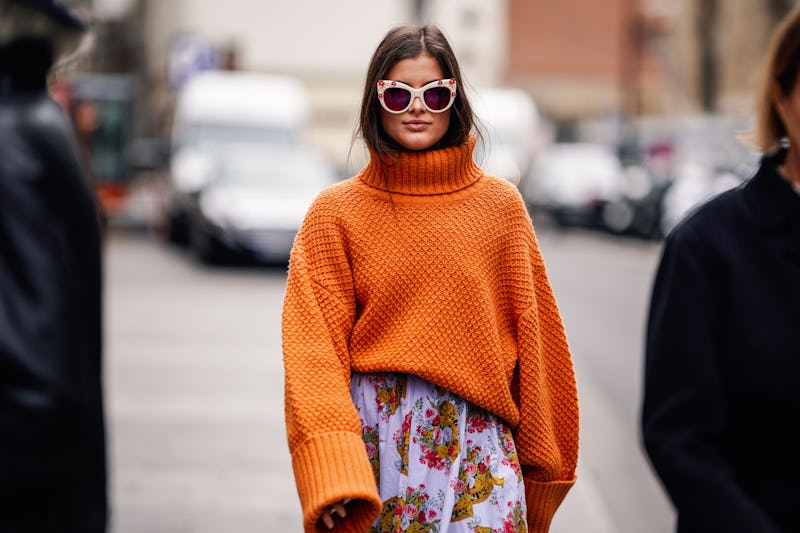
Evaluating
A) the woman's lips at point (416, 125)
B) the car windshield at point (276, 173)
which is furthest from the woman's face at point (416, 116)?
the car windshield at point (276, 173)

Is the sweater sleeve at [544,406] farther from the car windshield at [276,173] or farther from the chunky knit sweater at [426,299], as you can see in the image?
the car windshield at [276,173]

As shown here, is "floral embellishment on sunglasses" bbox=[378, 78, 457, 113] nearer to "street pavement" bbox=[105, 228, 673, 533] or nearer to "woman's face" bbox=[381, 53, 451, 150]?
"woman's face" bbox=[381, 53, 451, 150]

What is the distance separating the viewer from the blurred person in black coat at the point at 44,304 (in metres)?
1.90

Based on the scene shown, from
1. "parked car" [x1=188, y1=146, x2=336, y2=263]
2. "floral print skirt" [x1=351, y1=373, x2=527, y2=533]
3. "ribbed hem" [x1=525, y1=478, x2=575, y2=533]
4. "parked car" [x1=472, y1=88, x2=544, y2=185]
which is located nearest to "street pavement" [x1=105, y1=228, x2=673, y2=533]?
"parked car" [x1=188, y1=146, x2=336, y2=263]

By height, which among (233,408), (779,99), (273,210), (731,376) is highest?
(779,99)

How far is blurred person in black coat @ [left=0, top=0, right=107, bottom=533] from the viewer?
6.24 feet

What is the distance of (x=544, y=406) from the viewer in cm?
299

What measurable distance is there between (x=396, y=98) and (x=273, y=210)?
14.9 meters

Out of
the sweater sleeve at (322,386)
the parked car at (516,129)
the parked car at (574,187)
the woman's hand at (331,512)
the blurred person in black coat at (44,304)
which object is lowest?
the parked car at (574,187)

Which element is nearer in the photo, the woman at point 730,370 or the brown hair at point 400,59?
the woman at point 730,370

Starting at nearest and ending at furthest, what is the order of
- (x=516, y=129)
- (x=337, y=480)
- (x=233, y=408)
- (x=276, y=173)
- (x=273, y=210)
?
(x=337, y=480)
(x=233, y=408)
(x=273, y=210)
(x=276, y=173)
(x=516, y=129)

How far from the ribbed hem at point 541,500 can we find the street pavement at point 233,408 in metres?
2.78

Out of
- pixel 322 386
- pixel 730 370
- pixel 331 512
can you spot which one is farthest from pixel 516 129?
→ pixel 730 370

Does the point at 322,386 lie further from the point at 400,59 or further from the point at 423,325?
the point at 400,59
